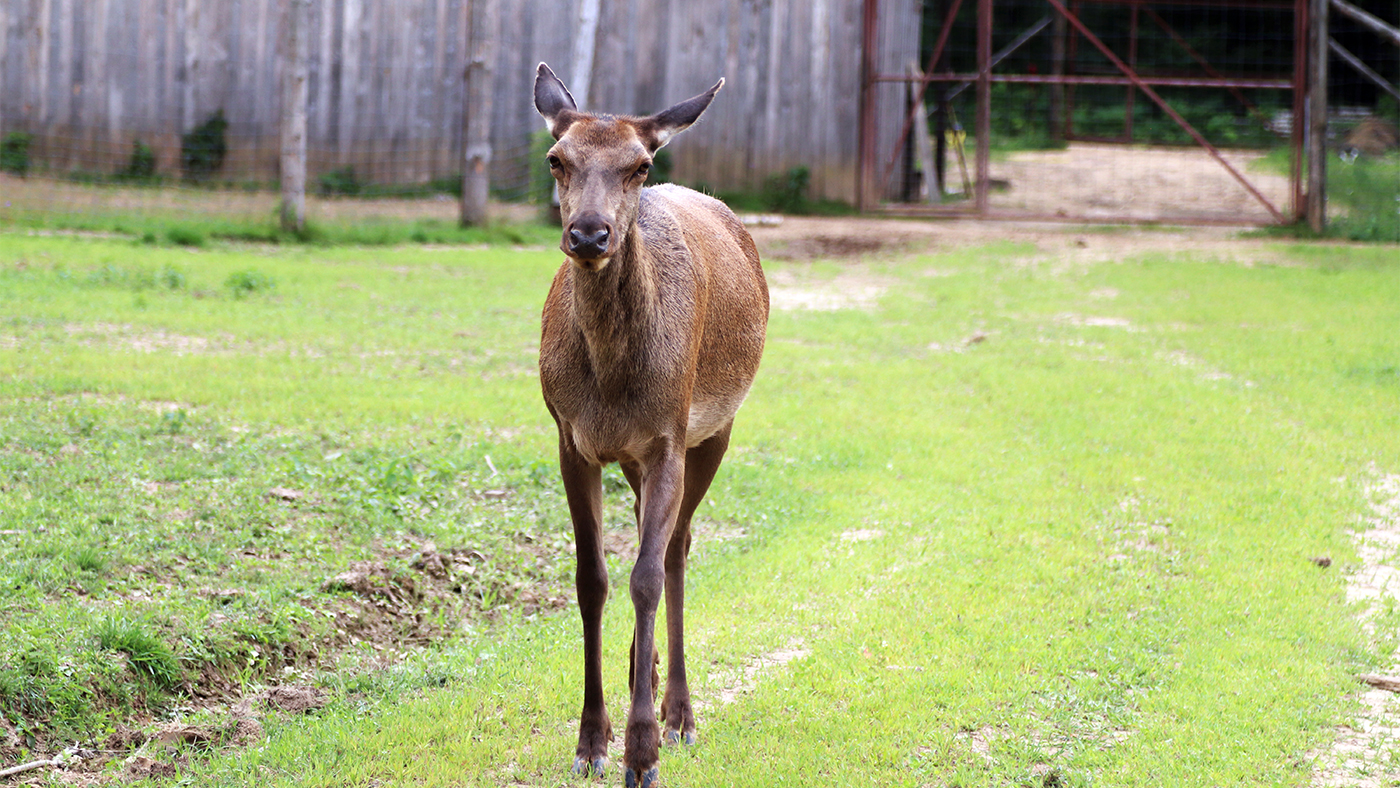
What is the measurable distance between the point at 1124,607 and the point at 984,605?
0.59m

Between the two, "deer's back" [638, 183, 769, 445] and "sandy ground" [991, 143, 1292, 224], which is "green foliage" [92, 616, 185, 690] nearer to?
"deer's back" [638, 183, 769, 445]

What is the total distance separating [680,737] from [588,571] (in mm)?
652

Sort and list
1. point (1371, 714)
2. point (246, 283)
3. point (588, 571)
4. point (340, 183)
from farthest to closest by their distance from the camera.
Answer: point (340, 183), point (246, 283), point (1371, 714), point (588, 571)

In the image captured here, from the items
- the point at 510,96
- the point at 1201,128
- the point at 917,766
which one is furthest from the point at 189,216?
the point at 1201,128

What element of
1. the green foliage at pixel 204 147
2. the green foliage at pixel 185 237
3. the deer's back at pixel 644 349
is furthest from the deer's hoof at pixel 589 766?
the green foliage at pixel 204 147

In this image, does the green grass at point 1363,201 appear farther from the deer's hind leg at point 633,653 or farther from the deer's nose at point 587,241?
the deer's nose at point 587,241

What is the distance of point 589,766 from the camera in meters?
4.14

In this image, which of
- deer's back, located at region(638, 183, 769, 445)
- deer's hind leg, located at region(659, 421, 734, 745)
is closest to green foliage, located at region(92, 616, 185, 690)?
deer's hind leg, located at region(659, 421, 734, 745)

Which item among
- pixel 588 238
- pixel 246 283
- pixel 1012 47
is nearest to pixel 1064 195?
pixel 1012 47

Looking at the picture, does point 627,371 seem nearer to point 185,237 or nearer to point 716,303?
point 716,303

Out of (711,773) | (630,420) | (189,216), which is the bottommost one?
(711,773)

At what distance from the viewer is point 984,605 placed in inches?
215

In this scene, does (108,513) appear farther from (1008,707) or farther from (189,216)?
(189,216)

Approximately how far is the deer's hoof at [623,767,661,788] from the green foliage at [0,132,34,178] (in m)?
14.5
